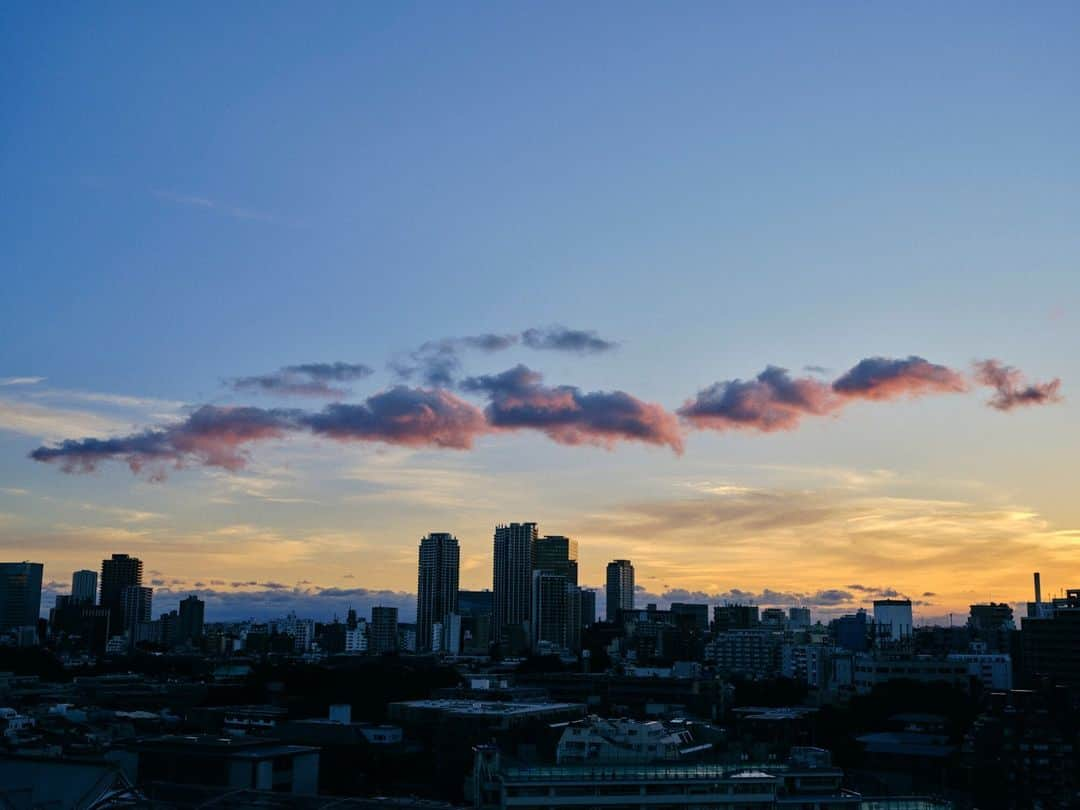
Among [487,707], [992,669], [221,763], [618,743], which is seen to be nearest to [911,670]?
[992,669]

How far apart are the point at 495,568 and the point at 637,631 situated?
26.5 m

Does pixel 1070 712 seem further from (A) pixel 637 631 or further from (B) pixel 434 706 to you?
(A) pixel 637 631

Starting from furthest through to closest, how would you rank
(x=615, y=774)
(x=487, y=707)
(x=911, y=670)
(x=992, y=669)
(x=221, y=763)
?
(x=992, y=669) → (x=911, y=670) → (x=487, y=707) → (x=221, y=763) → (x=615, y=774)

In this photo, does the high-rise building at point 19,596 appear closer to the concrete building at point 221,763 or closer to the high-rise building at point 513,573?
the high-rise building at point 513,573

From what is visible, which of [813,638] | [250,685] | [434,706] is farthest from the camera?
[813,638]

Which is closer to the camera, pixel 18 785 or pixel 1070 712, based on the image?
pixel 18 785

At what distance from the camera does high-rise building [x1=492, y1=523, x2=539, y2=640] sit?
184500mm

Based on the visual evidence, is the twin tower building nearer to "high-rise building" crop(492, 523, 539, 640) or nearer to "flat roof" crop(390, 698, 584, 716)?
"high-rise building" crop(492, 523, 539, 640)

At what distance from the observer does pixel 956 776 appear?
5194cm

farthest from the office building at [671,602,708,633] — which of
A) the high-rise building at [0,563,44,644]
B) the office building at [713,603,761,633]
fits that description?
the high-rise building at [0,563,44,644]

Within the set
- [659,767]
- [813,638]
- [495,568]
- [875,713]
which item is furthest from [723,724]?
[495,568]

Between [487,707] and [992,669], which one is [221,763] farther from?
[992,669]

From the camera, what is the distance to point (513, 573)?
185625mm

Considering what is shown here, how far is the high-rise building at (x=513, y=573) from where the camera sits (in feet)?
605
